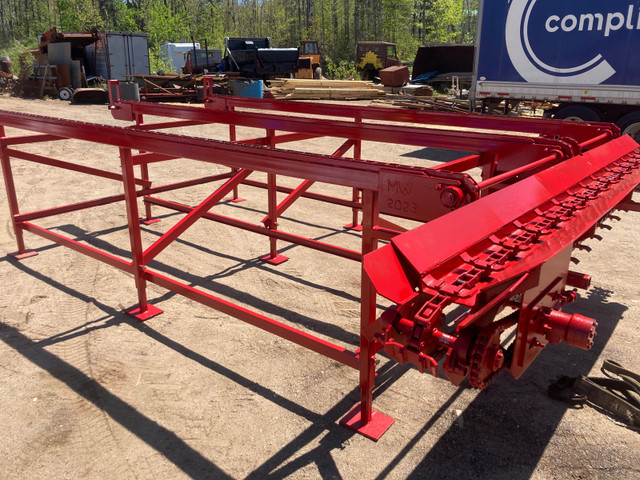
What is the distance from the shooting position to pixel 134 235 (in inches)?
159

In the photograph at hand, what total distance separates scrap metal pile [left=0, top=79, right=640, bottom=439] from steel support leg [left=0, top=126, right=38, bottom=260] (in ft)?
1.77

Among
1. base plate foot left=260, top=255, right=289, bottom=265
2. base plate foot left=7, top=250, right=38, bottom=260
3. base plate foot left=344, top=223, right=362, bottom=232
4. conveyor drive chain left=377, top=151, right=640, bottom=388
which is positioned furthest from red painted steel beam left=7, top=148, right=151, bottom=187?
conveyor drive chain left=377, top=151, right=640, bottom=388

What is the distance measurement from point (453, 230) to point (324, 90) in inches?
746

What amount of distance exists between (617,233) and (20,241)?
6.74 m

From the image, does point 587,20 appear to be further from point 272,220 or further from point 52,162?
point 52,162

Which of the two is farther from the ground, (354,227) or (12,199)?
(12,199)

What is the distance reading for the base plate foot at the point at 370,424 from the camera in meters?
2.89

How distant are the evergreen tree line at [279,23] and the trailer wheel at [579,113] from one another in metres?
27.3

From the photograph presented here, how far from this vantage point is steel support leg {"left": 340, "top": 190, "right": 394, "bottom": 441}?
8.75 feet

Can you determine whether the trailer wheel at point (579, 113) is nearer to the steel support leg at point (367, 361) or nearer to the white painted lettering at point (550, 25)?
the white painted lettering at point (550, 25)

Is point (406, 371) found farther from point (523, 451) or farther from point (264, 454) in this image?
point (264, 454)

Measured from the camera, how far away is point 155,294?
4.66 m

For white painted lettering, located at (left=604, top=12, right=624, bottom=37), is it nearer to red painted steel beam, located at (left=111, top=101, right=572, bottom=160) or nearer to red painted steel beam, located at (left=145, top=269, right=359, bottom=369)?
red painted steel beam, located at (left=111, top=101, right=572, bottom=160)

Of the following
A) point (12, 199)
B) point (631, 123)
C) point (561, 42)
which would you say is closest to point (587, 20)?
point (561, 42)
